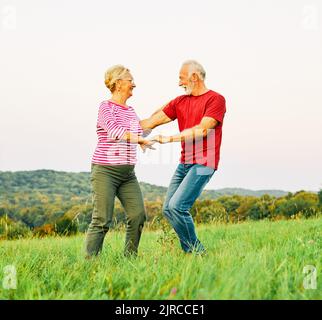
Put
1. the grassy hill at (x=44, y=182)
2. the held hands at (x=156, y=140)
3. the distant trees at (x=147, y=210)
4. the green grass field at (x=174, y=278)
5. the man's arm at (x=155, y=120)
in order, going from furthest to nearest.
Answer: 1. the grassy hill at (x=44, y=182)
2. the distant trees at (x=147, y=210)
3. the man's arm at (x=155, y=120)
4. the held hands at (x=156, y=140)
5. the green grass field at (x=174, y=278)

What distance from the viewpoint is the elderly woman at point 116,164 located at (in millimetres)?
4727

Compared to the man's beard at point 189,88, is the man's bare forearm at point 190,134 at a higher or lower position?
lower

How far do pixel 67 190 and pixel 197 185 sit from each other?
1400cm

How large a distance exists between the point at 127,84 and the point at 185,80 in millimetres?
570

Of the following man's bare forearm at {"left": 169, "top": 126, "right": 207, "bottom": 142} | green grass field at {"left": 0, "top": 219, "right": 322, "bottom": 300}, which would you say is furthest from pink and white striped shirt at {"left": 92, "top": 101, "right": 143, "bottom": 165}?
green grass field at {"left": 0, "top": 219, "right": 322, "bottom": 300}

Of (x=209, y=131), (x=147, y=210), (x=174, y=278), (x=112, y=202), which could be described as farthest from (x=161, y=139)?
(x=147, y=210)

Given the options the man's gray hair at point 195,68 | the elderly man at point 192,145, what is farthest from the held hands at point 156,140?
the man's gray hair at point 195,68

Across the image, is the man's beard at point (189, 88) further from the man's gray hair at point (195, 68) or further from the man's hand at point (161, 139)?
the man's hand at point (161, 139)

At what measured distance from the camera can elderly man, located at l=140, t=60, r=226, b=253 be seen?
4715 millimetres

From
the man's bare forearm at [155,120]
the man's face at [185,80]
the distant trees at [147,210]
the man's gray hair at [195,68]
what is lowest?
the distant trees at [147,210]

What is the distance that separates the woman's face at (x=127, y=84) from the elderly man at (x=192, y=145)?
1.59 feet

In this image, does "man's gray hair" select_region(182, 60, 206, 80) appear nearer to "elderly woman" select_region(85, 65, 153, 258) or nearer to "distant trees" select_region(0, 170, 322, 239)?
"elderly woman" select_region(85, 65, 153, 258)

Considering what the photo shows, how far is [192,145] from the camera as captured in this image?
4824 mm
